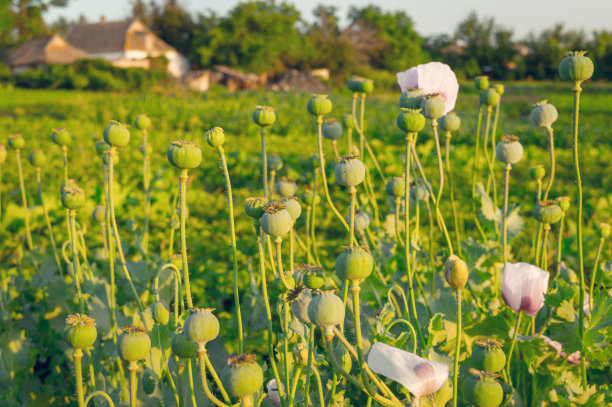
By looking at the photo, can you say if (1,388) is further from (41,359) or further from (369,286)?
(369,286)

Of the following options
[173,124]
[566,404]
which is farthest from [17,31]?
[566,404]

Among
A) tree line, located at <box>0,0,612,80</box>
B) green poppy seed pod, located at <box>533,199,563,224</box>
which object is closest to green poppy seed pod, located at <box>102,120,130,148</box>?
green poppy seed pod, located at <box>533,199,563,224</box>

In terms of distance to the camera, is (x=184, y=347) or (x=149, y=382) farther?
(x=149, y=382)

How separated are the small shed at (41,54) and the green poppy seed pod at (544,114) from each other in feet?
99.3

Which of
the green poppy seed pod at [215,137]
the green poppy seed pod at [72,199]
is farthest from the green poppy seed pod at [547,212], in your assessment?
the green poppy seed pod at [72,199]

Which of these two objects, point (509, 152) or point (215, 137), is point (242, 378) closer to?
point (215, 137)

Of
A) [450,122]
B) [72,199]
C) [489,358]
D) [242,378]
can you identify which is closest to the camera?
[242,378]

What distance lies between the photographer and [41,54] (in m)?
28.8

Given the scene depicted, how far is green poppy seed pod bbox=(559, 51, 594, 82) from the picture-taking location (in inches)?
35.5

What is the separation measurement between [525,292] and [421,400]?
365 mm

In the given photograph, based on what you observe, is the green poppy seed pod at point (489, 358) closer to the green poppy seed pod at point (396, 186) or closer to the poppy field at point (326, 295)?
the poppy field at point (326, 295)

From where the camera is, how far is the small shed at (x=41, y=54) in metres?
28.6

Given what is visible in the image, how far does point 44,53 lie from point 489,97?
103 ft

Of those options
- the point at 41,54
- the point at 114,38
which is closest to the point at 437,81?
the point at 41,54
